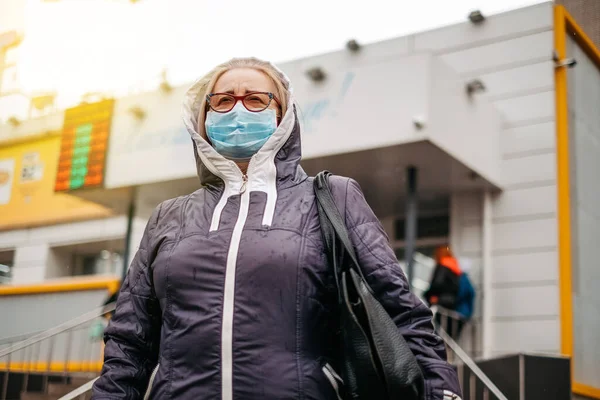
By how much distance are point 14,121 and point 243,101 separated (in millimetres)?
8363

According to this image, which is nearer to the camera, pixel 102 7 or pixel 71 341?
pixel 102 7

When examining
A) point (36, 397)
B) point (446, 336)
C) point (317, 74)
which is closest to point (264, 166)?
point (446, 336)

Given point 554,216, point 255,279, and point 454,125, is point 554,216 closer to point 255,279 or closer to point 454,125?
point 454,125

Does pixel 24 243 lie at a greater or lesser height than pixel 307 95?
lesser

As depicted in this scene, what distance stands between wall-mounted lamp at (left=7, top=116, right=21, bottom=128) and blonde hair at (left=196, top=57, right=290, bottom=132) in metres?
7.91

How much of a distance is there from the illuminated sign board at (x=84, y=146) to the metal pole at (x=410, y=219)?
A: 185 inches

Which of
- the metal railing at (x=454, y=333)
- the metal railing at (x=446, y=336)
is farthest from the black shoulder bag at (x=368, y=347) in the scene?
the metal railing at (x=454, y=333)

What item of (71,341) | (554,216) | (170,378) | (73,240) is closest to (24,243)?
(71,341)

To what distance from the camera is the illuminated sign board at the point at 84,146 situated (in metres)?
12.2

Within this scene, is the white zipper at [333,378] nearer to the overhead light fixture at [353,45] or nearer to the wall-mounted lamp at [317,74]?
the wall-mounted lamp at [317,74]

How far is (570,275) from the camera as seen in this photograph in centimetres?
1032

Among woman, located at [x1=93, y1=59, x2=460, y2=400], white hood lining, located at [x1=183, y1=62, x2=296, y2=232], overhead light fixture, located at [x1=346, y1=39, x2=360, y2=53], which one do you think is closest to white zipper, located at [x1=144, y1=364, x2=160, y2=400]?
woman, located at [x1=93, y1=59, x2=460, y2=400]

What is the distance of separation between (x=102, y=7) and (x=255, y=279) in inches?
314

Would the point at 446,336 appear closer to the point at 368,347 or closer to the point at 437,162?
the point at 437,162
